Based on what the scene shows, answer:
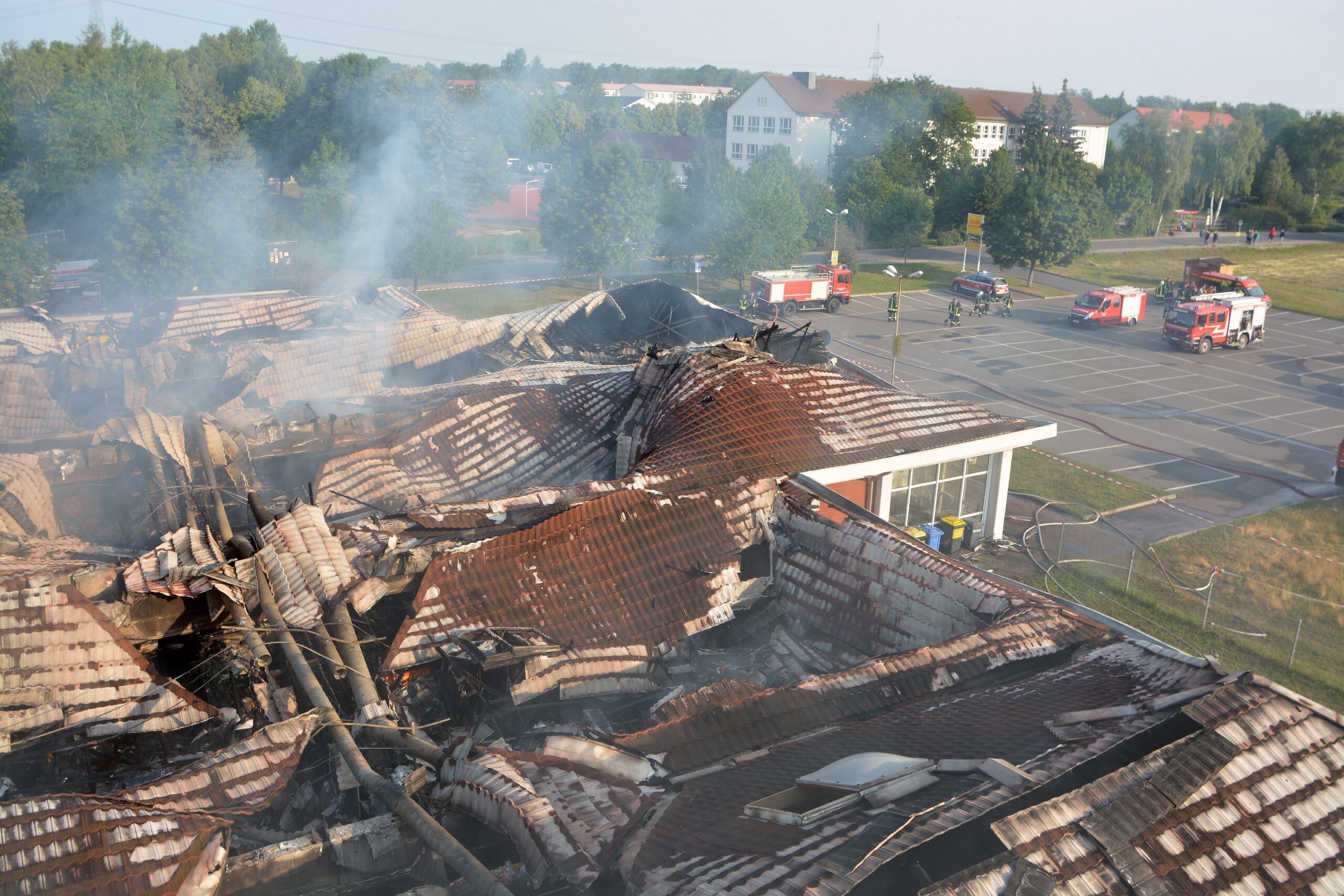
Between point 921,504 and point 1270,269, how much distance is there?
4616cm

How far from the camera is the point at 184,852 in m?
5.41

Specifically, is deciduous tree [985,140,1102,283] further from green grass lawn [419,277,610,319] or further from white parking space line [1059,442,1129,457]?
white parking space line [1059,442,1129,457]

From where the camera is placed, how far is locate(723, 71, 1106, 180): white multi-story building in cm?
5725

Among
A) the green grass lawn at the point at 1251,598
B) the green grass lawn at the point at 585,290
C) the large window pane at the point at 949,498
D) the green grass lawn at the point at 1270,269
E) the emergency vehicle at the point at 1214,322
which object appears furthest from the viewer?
the green grass lawn at the point at 1270,269

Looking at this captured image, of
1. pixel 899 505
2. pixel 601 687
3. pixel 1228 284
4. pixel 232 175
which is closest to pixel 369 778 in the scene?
pixel 601 687

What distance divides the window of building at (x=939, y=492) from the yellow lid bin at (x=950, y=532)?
13 centimetres

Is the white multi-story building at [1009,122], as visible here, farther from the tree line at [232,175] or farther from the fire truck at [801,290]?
the tree line at [232,175]

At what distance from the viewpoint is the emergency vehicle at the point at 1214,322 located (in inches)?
1291

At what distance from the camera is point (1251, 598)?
15.6 metres

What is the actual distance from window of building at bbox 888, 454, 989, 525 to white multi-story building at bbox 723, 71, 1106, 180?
41.0 m

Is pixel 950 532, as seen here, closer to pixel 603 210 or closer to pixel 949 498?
pixel 949 498

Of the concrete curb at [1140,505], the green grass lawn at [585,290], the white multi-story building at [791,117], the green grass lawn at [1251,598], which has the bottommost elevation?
the green grass lawn at [1251,598]

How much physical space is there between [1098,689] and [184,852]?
22.1ft

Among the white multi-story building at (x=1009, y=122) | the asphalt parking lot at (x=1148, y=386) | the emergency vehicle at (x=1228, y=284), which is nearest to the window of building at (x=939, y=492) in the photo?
the asphalt parking lot at (x=1148, y=386)
